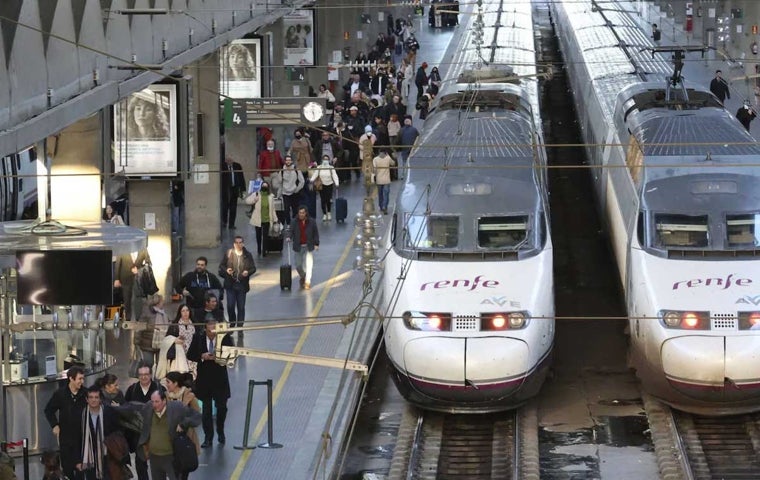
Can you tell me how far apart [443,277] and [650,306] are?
8.15ft

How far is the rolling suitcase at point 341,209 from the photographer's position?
3297cm

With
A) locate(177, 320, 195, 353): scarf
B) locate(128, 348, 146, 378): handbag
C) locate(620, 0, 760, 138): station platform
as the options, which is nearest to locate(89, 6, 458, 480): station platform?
locate(128, 348, 146, 378): handbag

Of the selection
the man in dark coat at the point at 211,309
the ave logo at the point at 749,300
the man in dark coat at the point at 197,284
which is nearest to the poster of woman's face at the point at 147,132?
the man in dark coat at the point at 197,284

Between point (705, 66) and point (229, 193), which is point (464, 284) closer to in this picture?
point (229, 193)

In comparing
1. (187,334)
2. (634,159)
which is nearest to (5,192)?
(187,334)

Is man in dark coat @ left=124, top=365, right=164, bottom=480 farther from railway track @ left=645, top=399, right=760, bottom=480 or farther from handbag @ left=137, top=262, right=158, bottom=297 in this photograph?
handbag @ left=137, top=262, right=158, bottom=297

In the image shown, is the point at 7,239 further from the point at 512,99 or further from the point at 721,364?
the point at 512,99

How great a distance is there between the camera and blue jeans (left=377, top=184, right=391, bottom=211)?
32866mm

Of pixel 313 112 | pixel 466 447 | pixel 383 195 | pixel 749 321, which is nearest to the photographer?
pixel 749 321

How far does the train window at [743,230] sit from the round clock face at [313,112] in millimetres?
11799

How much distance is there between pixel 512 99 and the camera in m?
27.0

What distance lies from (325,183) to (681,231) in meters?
13.0

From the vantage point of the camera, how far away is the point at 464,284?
19.7 metres

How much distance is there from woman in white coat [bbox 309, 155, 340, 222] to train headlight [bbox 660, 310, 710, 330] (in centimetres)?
1297
